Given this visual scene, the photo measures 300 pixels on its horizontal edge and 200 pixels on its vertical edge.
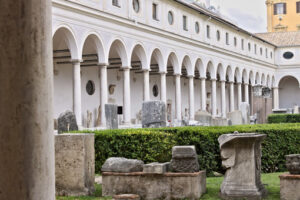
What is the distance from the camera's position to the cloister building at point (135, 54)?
23516mm

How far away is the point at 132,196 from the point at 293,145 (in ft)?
18.8

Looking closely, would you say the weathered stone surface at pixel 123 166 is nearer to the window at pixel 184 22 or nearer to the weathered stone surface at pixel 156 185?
the weathered stone surface at pixel 156 185

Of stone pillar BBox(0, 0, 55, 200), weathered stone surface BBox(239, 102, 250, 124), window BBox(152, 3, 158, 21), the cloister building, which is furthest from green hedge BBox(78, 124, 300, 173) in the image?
window BBox(152, 3, 158, 21)

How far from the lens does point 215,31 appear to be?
40.8 meters

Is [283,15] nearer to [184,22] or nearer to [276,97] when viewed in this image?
[276,97]

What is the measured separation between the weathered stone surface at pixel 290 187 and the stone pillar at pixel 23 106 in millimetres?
5842

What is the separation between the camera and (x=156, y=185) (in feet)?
25.7

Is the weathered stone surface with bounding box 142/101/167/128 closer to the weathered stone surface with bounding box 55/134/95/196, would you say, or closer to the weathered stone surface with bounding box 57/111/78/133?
the weathered stone surface with bounding box 57/111/78/133

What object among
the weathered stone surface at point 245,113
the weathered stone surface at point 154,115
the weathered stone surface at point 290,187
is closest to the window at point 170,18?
the weathered stone surface at point 245,113

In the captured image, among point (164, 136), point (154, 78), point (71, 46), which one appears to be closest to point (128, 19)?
point (71, 46)

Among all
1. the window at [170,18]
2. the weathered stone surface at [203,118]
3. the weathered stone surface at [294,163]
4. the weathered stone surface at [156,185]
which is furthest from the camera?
the window at [170,18]

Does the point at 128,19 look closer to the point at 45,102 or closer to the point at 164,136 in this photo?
the point at 164,136

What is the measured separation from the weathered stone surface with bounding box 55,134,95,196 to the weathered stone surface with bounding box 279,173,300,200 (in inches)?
119

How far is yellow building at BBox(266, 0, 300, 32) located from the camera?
71.0m
